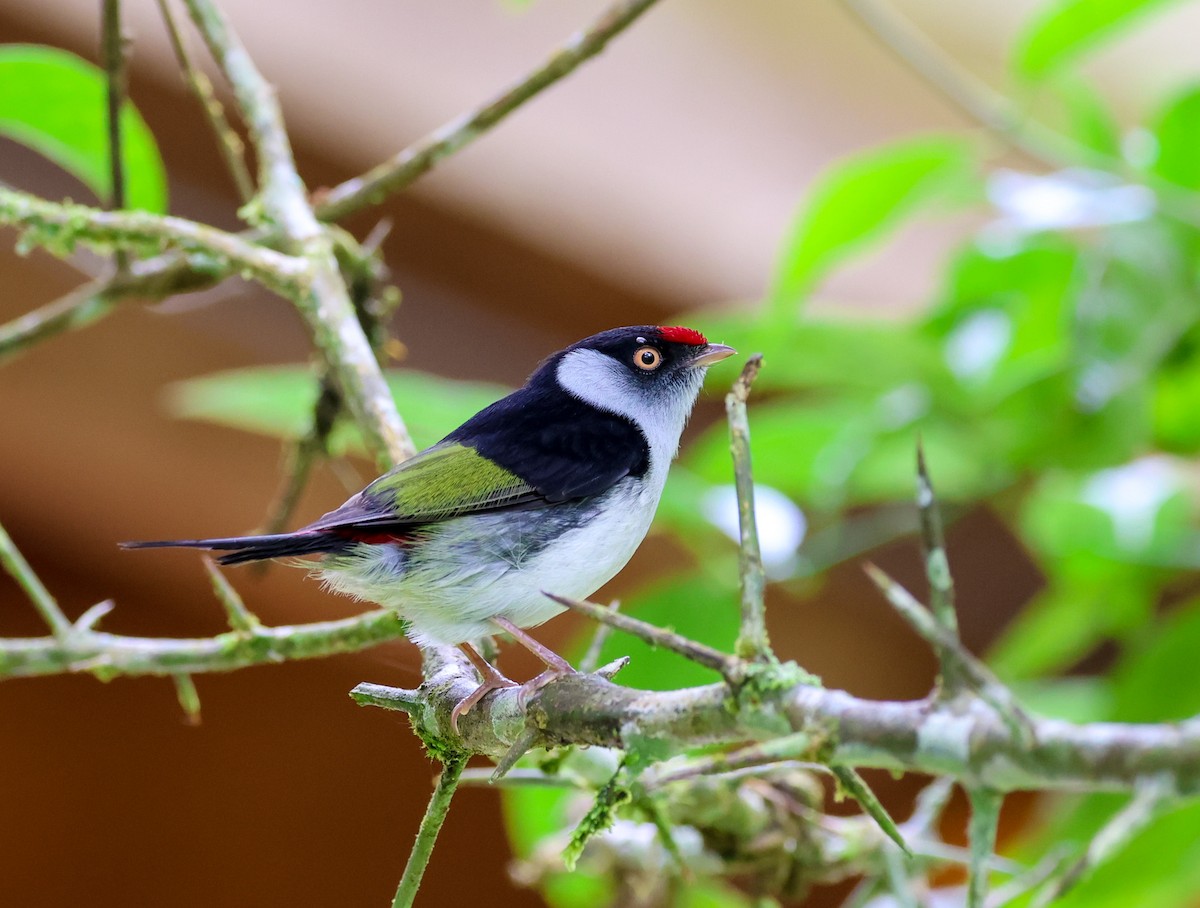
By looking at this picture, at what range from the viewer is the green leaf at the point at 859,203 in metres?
1.25

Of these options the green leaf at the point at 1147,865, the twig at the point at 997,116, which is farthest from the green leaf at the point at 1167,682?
the twig at the point at 997,116

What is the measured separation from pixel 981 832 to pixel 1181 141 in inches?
48.1

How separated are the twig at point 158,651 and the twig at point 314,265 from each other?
0.14 m

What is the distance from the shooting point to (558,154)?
6.47ft

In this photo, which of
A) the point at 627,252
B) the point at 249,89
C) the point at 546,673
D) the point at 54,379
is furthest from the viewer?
the point at 627,252

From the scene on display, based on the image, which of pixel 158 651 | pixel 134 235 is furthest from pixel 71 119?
pixel 158 651

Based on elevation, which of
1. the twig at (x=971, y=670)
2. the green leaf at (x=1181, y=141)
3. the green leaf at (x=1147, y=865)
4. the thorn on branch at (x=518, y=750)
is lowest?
the twig at (x=971, y=670)

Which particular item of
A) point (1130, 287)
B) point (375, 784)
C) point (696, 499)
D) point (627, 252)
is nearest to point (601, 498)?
point (696, 499)

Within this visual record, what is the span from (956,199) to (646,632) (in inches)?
44.9

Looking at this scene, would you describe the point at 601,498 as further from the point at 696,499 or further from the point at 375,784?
the point at 375,784

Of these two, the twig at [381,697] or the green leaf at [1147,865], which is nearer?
the twig at [381,697]

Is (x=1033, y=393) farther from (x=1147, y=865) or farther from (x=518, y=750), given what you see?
(x=518, y=750)

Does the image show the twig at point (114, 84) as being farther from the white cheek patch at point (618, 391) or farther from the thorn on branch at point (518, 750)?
the thorn on branch at point (518, 750)

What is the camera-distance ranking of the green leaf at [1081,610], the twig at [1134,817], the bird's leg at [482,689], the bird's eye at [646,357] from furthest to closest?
the green leaf at [1081,610], the bird's eye at [646,357], the bird's leg at [482,689], the twig at [1134,817]
